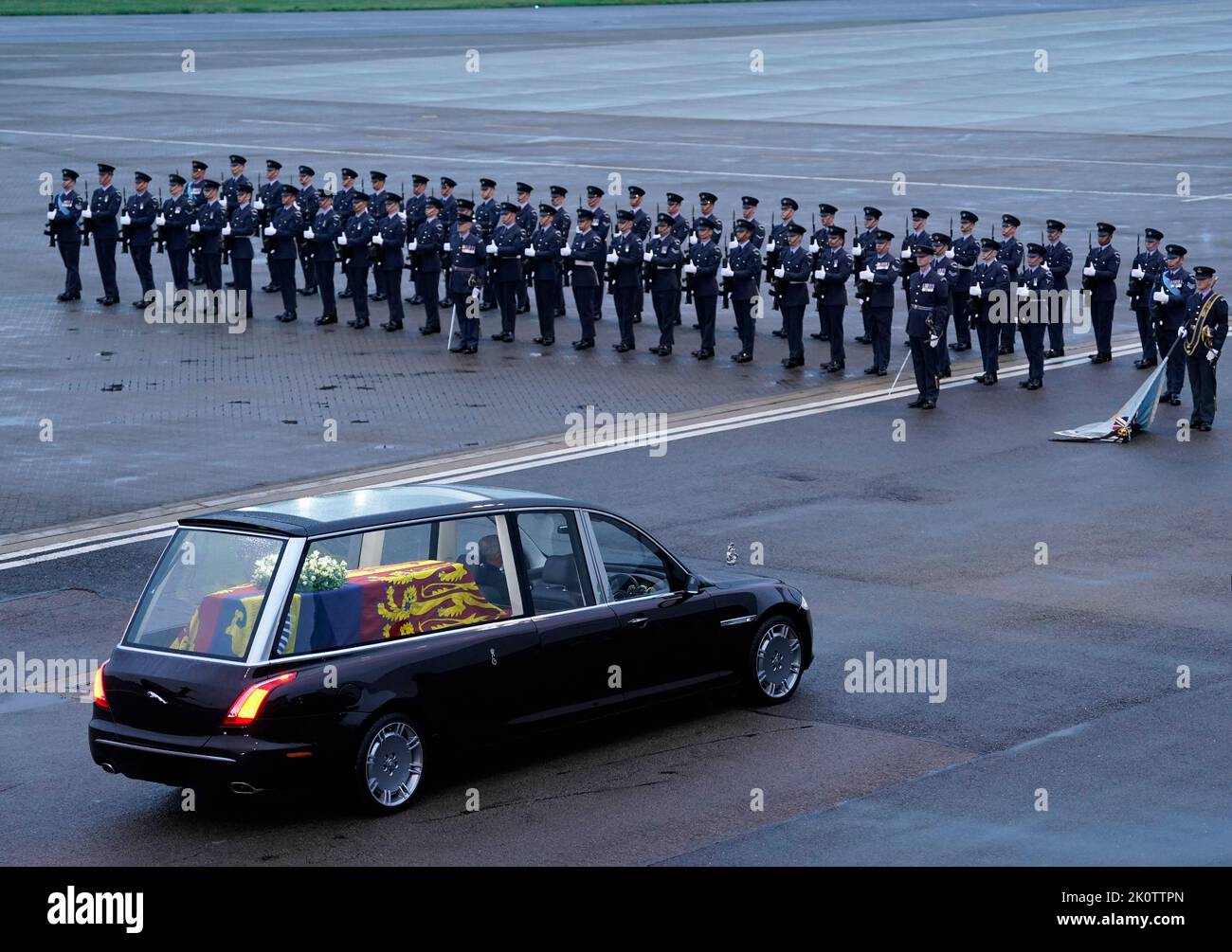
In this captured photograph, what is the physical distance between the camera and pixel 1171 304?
71.1 feet

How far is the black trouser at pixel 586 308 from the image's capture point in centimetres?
2495

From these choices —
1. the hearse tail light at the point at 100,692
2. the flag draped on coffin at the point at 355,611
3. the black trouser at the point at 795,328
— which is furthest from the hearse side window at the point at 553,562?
the black trouser at the point at 795,328

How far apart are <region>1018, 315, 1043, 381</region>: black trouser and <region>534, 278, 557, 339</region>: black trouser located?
6.18 metres

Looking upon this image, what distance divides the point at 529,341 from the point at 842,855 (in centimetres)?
1700

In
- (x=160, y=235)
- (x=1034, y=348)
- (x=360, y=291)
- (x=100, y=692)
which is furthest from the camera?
(x=160, y=235)

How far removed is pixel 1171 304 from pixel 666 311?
6324mm

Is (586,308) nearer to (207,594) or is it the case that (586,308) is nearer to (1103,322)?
(1103,322)

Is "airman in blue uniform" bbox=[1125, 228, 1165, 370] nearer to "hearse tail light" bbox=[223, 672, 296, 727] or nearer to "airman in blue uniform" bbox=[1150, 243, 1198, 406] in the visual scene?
"airman in blue uniform" bbox=[1150, 243, 1198, 406]

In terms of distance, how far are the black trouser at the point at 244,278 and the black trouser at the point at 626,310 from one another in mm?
5997

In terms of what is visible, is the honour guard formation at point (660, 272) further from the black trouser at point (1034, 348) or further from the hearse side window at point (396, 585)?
the hearse side window at point (396, 585)

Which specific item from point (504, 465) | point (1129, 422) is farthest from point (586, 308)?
point (1129, 422)
